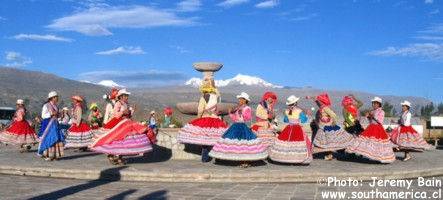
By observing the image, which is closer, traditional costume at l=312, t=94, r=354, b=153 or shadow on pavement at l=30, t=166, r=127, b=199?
shadow on pavement at l=30, t=166, r=127, b=199

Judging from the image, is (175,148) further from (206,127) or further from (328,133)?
(328,133)

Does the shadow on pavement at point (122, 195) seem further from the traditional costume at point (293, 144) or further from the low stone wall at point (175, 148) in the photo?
the low stone wall at point (175, 148)

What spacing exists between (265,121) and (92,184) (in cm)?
473

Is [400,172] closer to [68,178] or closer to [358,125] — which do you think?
[358,125]

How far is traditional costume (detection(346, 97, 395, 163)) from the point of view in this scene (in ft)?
38.8

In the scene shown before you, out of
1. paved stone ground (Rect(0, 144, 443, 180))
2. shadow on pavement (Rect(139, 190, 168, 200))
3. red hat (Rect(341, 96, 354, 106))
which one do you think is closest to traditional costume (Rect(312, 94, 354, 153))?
paved stone ground (Rect(0, 144, 443, 180))

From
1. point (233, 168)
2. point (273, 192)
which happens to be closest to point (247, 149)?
point (233, 168)

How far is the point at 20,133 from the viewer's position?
605 inches

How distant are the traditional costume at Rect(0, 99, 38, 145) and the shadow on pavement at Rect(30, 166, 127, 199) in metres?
6.41

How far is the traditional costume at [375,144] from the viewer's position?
11826mm

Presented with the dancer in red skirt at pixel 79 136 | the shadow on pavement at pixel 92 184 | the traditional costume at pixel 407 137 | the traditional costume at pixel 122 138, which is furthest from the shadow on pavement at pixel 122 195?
the traditional costume at pixel 407 137

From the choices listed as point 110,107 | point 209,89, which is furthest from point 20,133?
point 209,89

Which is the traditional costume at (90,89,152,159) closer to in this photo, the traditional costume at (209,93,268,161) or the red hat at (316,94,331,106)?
the traditional costume at (209,93,268,161)

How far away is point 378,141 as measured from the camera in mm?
11961
